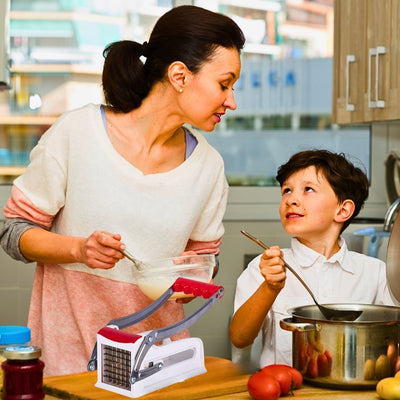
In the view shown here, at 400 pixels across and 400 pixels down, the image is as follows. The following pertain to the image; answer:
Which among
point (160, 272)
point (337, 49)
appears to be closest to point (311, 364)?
point (160, 272)

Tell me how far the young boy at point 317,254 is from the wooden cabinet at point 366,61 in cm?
85

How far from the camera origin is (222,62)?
1.72 meters

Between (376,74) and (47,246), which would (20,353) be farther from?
(376,74)

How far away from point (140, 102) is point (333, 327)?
29.8 inches

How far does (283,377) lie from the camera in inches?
51.2

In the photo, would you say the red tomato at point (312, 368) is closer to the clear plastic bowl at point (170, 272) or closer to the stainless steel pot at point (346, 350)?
the stainless steel pot at point (346, 350)

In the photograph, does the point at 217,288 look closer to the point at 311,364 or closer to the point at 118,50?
the point at 311,364

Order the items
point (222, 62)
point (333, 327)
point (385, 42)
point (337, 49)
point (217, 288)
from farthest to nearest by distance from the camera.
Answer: point (337, 49), point (385, 42), point (222, 62), point (217, 288), point (333, 327)

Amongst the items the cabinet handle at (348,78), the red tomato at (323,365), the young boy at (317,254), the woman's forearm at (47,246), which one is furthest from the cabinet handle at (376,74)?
the red tomato at (323,365)

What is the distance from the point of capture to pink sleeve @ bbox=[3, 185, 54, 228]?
1.72m

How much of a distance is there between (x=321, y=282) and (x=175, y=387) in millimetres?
562

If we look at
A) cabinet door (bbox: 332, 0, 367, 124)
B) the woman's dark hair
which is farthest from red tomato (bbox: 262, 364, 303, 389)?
cabinet door (bbox: 332, 0, 367, 124)

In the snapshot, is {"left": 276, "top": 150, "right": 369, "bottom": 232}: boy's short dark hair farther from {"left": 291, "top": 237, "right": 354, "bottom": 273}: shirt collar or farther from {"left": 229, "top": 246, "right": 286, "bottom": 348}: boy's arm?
{"left": 229, "top": 246, "right": 286, "bottom": 348}: boy's arm

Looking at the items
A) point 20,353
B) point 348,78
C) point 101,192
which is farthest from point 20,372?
point 348,78
